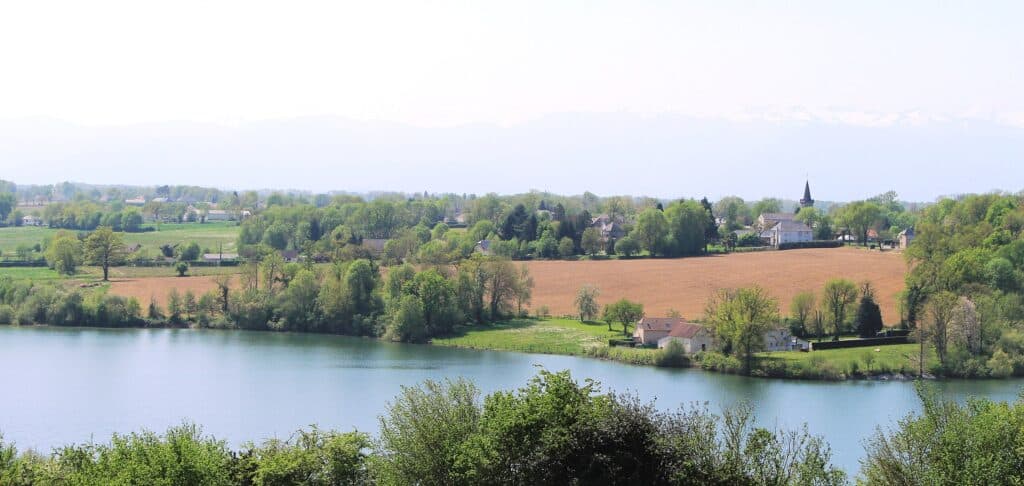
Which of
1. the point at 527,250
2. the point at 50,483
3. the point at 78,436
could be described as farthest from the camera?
the point at 527,250

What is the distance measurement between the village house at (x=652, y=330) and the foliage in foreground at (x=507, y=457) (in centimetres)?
2748

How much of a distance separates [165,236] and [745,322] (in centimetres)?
7466

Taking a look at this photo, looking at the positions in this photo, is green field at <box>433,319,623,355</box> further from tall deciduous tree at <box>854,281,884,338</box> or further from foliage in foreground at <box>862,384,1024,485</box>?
foliage in foreground at <box>862,384,1024,485</box>

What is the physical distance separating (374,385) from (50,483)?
21.5m

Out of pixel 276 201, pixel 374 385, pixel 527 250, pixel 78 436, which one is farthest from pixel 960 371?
pixel 276 201

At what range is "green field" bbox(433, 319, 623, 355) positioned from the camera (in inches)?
1950

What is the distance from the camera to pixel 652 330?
160 feet

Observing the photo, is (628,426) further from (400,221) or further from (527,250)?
(400,221)

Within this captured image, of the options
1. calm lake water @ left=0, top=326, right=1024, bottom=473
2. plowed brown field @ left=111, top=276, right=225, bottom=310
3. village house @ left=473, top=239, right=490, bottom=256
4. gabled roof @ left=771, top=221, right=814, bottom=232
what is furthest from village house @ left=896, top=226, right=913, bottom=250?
plowed brown field @ left=111, top=276, right=225, bottom=310

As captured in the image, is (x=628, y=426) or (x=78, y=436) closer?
(x=628, y=426)

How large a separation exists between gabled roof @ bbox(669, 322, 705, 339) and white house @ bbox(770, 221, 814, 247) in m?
45.0

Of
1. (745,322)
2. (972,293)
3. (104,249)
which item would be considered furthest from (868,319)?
(104,249)

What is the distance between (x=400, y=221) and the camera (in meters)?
102

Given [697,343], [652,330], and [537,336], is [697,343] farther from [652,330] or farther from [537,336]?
[537,336]
